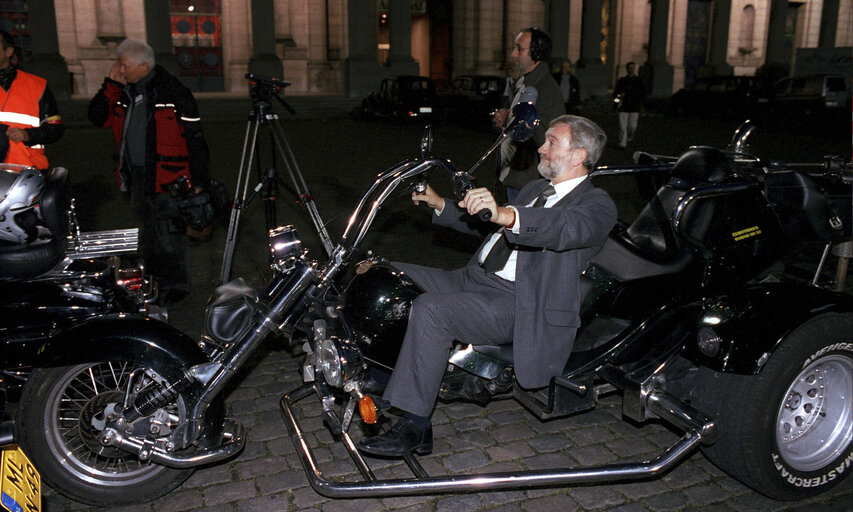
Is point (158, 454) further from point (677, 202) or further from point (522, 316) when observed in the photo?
point (677, 202)

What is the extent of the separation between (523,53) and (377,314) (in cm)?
332

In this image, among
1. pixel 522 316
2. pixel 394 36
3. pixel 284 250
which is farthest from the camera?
pixel 394 36

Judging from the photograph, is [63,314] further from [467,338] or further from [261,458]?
[467,338]

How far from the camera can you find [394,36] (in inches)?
1112

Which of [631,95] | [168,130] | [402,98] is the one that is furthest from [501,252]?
[402,98]

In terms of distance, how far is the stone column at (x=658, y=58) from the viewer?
33.6m

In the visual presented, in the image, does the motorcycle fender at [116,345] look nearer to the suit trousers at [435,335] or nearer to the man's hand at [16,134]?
the suit trousers at [435,335]

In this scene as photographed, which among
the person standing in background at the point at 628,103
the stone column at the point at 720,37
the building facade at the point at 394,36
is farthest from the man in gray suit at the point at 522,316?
the stone column at the point at 720,37

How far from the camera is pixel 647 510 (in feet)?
10.5

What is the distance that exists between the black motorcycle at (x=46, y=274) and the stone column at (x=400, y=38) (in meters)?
25.3

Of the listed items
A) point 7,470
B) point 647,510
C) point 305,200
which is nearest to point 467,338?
point 647,510

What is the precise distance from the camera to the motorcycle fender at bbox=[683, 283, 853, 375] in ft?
9.93

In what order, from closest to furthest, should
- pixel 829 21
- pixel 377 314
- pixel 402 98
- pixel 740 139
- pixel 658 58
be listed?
pixel 377 314 < pixel 740 139 < pixel 402 98 < pixel 658 58 < pixel 829 21

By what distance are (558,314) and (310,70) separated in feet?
95.2
